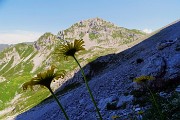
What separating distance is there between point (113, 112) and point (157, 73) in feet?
17.1

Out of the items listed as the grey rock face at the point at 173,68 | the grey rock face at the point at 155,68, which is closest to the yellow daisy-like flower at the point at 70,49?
the grey rock face at the point at 173,68

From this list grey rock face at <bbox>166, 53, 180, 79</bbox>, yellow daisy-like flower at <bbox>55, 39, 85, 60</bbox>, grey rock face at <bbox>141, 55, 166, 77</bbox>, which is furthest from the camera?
grey rock face at <bbox>141, 55, 166, 77</bbox>

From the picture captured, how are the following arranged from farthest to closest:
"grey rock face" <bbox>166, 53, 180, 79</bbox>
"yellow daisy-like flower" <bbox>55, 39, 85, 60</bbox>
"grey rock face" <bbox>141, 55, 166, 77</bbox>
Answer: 1. "grey rock face" <bbox>141, 55, 166, 77</bbox>
2. "grey rock face" <bbox>166, 53, 180, 79</bbox>
3. "yellow daisy-like flower" <bbox>55, 39, 85, 60</bbox>

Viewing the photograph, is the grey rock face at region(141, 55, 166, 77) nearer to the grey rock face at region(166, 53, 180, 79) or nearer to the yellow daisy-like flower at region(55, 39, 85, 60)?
the grey rock face at region(166, 53, 180, 79)

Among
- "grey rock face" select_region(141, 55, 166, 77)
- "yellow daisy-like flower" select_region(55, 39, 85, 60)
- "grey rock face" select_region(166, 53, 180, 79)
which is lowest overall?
"grey rock face" select_region(166, 53, 180, 79)

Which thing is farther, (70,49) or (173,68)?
(173,68)

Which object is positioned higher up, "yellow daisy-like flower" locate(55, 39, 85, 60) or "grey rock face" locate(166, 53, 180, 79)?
"yellow daisy-like flower" locate(55, 39, 85, 60)

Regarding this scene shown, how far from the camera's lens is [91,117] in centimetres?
3178

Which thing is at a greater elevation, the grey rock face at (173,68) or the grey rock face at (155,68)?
the grey rock face at (155,68)

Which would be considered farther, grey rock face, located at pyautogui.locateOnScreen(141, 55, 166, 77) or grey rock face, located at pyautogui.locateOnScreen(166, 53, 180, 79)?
grey rock face, located at pyautogui.locateOnScreen(141, 55, 166, 77)

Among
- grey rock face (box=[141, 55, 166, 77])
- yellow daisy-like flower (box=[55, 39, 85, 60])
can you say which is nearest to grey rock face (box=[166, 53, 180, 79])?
grey rock face (box=[141, 55, 166, 77])

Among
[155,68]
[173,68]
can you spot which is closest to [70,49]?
[155,68]

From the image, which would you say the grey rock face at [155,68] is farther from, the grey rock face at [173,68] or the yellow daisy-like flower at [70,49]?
the yellow daisy-like flower at [70,49]

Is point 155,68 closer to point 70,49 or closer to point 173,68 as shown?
point 173,68
